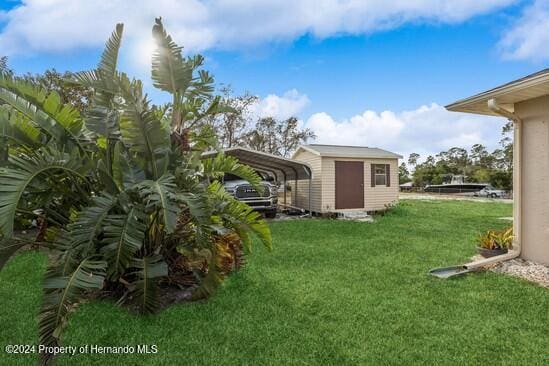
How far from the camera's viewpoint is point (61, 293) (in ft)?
8.71

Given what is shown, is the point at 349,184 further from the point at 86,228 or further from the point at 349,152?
the point at 86,228

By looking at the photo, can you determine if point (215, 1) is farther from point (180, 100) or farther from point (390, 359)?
point (390, 359)

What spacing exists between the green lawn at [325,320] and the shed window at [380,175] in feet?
26.0

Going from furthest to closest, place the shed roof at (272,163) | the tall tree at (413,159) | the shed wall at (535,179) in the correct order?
1. the tall tree at (413,159)
2. the shed roof at (272,163)
3. the shed wall at (535,179)

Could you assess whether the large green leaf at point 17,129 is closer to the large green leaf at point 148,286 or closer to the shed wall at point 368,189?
the large green leaf at point 148,286

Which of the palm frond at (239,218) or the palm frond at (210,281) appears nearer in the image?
the palm frond at (210,281)

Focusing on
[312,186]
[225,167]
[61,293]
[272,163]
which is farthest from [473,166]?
[61,293]

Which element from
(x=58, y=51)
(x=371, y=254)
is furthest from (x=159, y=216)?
(x=58, y=51)

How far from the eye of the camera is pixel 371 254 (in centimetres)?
609

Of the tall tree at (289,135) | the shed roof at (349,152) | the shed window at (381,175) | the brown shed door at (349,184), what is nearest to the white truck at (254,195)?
the shed roof at (349,152)

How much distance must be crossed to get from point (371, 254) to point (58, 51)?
9418 mm

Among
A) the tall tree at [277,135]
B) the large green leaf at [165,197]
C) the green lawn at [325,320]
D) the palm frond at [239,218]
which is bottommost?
the green lawn at [325,320]

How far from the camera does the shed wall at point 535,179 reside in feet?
16.1

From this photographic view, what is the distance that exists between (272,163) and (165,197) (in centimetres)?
990
